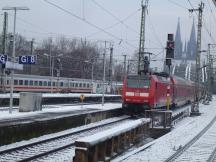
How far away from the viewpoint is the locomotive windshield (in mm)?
32062

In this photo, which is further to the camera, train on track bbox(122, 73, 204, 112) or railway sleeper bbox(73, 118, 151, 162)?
train on track bbox(122, 73, 204, 112)

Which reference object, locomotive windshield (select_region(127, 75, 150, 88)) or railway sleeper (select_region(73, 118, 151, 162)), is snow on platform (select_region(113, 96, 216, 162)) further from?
locomotive windshield (select_region(127, 75, 150, 88))

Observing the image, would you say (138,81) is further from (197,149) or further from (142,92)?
(197,149)

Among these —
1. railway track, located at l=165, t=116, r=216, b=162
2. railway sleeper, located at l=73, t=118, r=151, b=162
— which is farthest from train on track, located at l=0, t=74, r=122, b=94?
railway sleeper, located at l=73, t=118, r=151, b=162

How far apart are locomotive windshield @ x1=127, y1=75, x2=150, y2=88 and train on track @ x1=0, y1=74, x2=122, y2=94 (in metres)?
16.5

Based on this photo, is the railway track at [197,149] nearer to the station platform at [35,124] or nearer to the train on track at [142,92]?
the station platform at [35,124]

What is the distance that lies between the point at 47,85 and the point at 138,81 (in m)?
32.0


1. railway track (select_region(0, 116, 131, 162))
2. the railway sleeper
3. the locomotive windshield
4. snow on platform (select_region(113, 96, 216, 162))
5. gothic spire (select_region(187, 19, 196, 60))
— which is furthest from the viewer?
gothic spire (select_region(187, 19, 196, 60))

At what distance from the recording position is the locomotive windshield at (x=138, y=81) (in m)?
32.1

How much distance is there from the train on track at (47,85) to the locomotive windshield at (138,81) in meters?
16.5

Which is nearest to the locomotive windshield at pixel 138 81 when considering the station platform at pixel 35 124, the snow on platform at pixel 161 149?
the station platform at pixel 35 124

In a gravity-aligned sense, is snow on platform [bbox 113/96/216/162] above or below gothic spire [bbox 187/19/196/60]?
below

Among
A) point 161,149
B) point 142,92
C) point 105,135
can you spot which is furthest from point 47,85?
point 105,135

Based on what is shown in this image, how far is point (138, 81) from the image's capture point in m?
32.5
